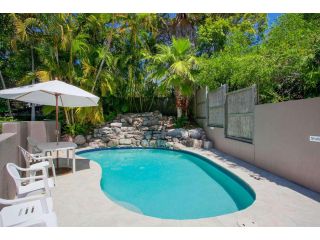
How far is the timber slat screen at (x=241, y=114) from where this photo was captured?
289 inches

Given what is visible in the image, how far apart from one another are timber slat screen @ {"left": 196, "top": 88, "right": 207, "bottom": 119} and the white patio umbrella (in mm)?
6545

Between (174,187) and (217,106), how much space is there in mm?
5120

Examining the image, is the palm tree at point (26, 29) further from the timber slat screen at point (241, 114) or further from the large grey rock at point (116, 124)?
the timber slat screen at point (241, 114)

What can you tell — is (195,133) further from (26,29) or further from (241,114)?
(26,29)

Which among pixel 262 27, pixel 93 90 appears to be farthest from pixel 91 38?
pixel 262 27

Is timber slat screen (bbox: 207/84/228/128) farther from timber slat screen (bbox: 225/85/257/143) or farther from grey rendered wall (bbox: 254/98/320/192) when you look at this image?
grey rendered wall (bbox: 254/98/320/192)

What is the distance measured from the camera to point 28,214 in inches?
106

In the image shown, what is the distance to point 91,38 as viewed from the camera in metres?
13.6

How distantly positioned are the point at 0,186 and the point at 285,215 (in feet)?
14.0

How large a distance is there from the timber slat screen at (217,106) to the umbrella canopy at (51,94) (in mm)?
5206

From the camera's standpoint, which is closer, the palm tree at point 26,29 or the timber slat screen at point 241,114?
the timber slat screen at point 241,114

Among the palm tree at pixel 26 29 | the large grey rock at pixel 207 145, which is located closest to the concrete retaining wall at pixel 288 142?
the large grey rock at pixel 207 145

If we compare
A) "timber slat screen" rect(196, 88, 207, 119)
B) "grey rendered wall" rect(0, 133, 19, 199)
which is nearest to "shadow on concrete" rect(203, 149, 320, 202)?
"timber slat screen" rect(196, 88, 207, 119)
